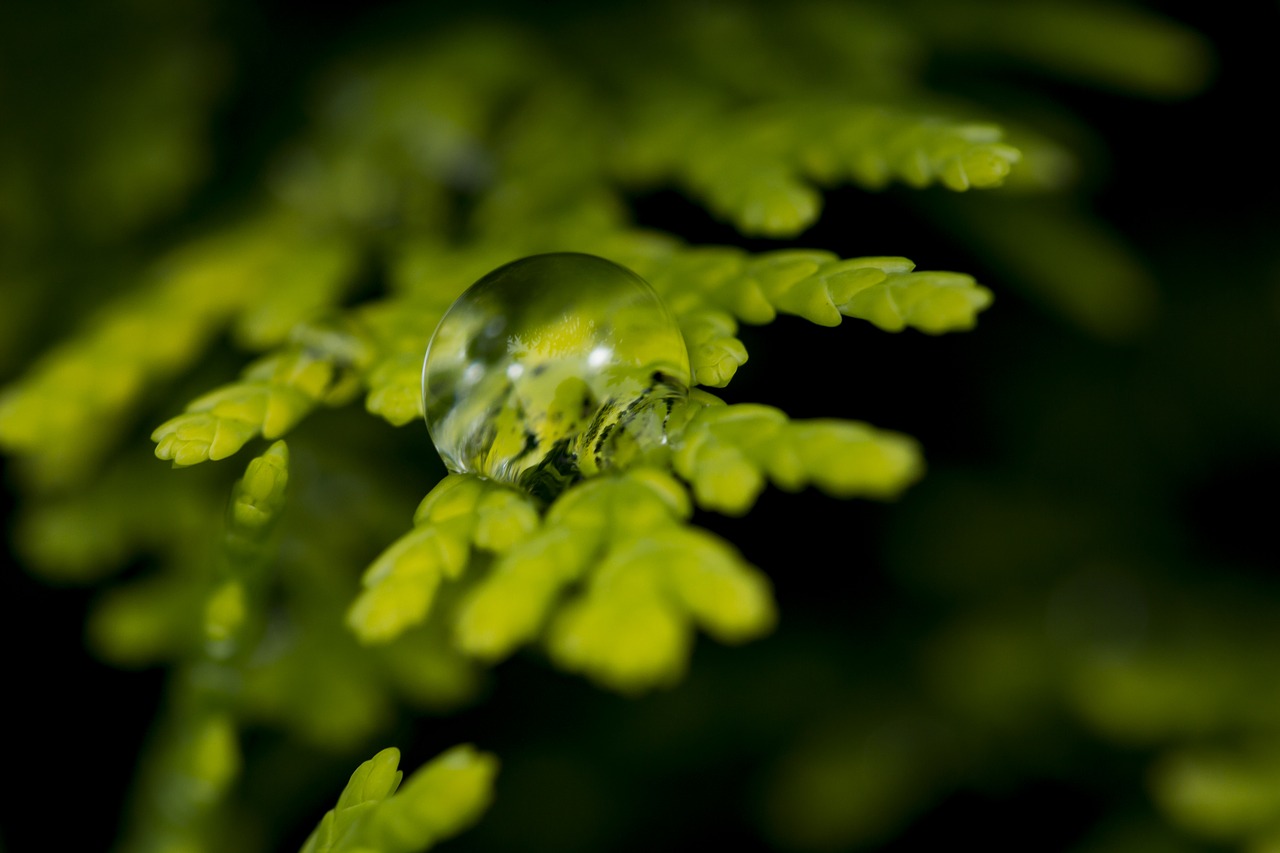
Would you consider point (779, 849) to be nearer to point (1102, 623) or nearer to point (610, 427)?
point (1102, 623)

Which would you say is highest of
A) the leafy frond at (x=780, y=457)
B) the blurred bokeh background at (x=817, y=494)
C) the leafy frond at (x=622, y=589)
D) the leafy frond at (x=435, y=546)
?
the leafy frond at (x=780, y=457)

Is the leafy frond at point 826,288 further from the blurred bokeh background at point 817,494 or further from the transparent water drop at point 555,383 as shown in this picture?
the blurred bokeh background at point 817,494

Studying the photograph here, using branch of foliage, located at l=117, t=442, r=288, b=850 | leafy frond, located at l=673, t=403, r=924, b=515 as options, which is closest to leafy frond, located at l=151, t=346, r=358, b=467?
branch of foliage, located at l=117, t=442, r=288, b=850

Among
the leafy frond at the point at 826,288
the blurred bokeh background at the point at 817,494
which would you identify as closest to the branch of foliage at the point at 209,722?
the blurred bokeh background at the point at 817,494

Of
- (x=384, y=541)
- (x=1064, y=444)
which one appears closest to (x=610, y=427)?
(x=384, y=541)

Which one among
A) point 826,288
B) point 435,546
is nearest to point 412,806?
point 435,546

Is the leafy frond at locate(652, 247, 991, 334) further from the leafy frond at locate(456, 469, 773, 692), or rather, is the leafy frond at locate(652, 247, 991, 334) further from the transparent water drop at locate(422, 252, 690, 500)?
the leafy frond at locate(456, 469, 773, 692)
